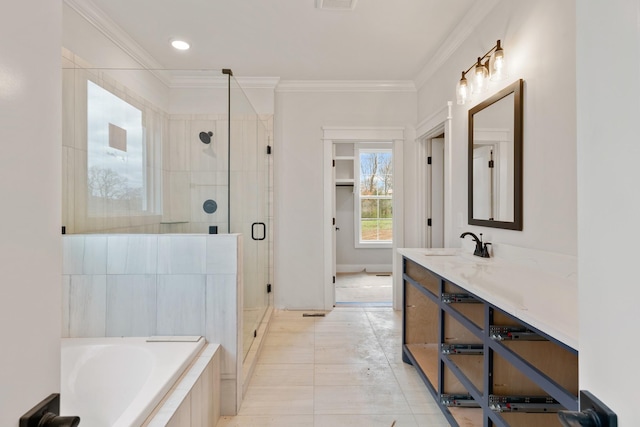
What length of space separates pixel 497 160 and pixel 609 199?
6.11ft

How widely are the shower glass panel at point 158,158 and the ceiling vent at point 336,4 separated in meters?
0.84

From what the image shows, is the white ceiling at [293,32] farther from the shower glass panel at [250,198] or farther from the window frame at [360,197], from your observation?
the window frame at [360,197]

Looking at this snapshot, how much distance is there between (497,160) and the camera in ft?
6.96

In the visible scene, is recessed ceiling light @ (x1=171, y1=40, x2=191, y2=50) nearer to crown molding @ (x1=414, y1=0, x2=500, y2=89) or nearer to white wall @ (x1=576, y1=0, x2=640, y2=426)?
crown molding @ (x1=414, y1=0, x2=500, y2=89)

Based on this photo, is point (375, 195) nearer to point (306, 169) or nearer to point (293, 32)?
point (306, 169)

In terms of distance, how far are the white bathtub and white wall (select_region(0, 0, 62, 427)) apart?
108 centimetres

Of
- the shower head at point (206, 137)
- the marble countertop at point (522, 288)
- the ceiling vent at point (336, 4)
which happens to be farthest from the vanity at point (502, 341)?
the ceiling vent at point (336, 4)

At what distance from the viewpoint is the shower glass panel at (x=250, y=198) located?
238 cm

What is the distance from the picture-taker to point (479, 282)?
1493 millimetres

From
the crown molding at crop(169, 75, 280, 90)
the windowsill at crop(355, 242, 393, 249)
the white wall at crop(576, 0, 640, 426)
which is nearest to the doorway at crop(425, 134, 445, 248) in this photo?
the crown molding at crop(169, 75, 280, 90)

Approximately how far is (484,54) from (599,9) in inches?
84.3

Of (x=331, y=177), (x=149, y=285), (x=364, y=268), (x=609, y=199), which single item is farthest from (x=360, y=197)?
(x=609, y=199)

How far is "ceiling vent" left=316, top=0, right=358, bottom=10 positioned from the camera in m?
2.26

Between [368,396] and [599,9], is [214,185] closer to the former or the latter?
[368,396]
